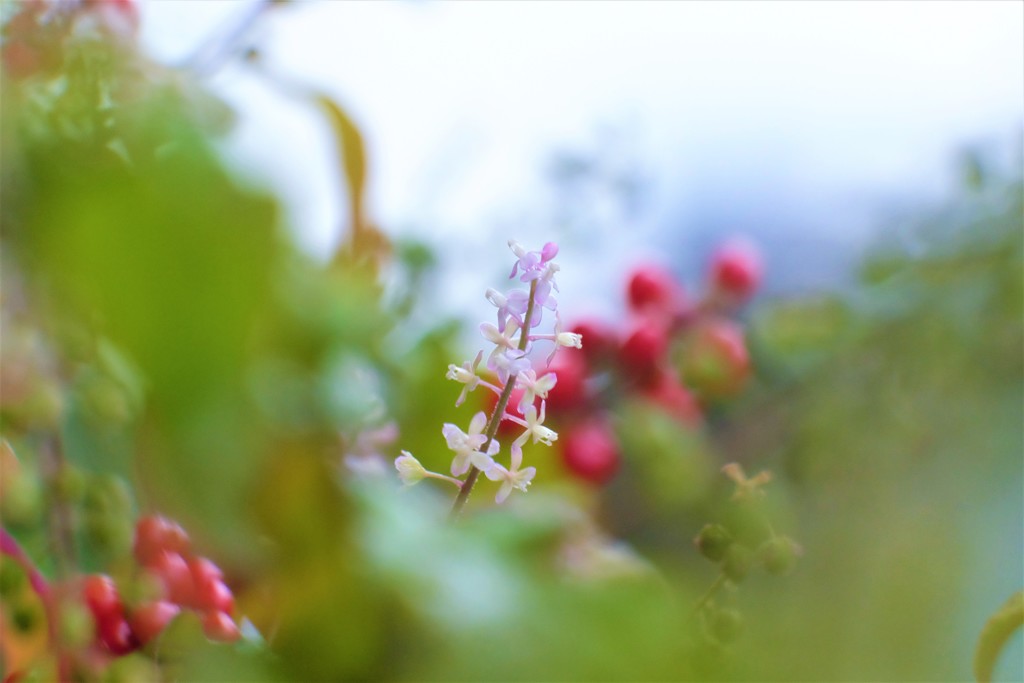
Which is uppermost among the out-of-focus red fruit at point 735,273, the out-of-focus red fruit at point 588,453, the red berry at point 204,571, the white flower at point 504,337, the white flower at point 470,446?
the out-of-focus red fruit at point 735,273

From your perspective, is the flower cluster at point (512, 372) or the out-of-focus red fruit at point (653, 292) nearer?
the flower cluster at point (512, 372)

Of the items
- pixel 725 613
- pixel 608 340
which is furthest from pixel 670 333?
pixel 725 613

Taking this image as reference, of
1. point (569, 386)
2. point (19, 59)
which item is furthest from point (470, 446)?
point (569, 386)

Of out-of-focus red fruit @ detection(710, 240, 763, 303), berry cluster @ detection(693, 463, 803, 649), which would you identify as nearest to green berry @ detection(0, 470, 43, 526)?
berry cluster @ detection(693, 463, 803, 649)

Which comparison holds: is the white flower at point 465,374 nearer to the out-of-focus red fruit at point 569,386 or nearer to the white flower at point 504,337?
the white flower at point 504,337

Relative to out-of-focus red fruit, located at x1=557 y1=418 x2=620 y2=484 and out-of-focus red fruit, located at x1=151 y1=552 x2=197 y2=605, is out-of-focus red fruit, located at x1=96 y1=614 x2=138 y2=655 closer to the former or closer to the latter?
out-of-focus red fruit, located at x1=151 y1=552 x2=197 y2=605

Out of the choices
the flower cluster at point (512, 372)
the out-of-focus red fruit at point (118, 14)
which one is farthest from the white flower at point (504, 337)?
the out-of-focus red fruit at point (118, 14)

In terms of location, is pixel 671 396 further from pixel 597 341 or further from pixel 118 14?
pixel 118 14
